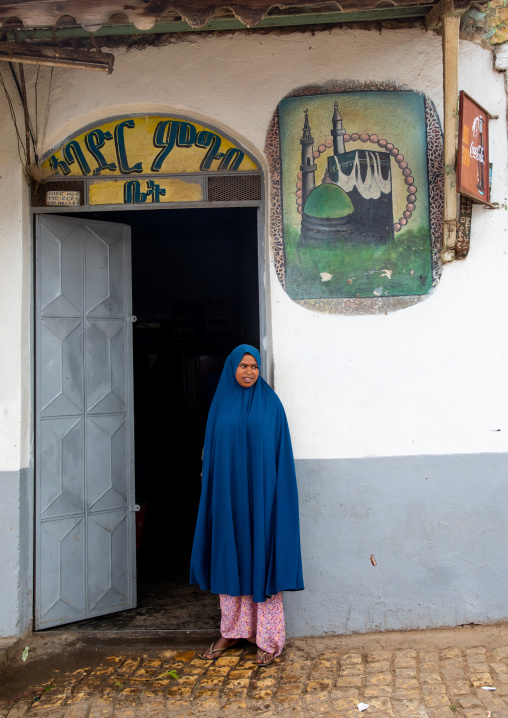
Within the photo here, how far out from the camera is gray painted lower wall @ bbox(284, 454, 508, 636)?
12.6 feet

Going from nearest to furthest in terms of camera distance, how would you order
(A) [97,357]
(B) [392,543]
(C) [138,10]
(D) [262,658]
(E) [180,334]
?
(C) [138,10]
(D) [262,658]
(B) [392,543]
(A) [97,357]
(E) [180,334]

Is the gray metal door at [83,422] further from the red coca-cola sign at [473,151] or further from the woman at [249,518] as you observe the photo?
the red coca-cola sign at [473,151]

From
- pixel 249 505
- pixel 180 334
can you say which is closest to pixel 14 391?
pixel 249 505

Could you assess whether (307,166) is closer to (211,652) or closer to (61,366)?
(61,366)

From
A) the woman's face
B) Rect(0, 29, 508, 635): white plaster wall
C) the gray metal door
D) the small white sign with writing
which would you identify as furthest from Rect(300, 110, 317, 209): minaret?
the small white sign with writing

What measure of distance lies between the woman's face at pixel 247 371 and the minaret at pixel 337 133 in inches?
57.4

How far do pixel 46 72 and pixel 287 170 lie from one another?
1664 mm

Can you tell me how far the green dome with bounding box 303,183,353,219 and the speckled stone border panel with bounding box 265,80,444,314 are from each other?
20cm

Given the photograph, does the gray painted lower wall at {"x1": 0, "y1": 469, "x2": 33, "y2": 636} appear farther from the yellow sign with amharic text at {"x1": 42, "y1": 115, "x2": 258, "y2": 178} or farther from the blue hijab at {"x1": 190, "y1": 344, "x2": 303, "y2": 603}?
the yellow sign with amharic text at {"x1": 42, "y1": 115, "x2": 258, "y2": 178}

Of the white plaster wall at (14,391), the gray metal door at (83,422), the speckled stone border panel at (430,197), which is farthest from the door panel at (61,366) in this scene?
the speckled stone border panel at (430,197)

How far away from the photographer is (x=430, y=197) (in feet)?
13.0

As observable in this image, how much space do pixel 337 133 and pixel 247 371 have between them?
164 cm

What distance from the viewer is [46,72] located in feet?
13.1

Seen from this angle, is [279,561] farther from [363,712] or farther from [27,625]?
[27,625]
